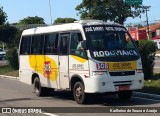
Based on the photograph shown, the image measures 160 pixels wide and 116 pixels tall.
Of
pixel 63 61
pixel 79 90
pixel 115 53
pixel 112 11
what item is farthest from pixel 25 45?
pixel 112 11

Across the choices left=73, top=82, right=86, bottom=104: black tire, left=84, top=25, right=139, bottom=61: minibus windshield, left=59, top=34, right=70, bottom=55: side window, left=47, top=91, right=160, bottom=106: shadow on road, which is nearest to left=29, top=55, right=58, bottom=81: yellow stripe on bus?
left=59, top=34, right=70, bottom=55: side window

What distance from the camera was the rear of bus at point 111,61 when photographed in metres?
12.6

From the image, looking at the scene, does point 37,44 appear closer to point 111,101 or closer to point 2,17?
point 111,101

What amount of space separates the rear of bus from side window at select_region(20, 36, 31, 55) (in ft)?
14.3

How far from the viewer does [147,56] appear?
1872 centimetres

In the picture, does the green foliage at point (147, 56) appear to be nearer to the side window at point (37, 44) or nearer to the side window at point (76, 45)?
the side window at point (37, 44)

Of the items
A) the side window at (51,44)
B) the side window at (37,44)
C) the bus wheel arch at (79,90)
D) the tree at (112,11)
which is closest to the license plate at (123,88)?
the bus wheel arch at (79,90)

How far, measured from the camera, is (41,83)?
632 inches

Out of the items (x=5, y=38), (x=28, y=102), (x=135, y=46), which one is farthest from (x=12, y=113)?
(x=5, y=38)

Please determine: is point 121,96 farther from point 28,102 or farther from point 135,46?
point 28,102

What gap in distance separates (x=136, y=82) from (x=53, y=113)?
3.01 metres

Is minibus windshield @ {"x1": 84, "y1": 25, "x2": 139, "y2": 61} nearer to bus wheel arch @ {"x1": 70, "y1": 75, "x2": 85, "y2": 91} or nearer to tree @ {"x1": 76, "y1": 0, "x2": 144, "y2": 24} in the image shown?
bus wheel arch @ {"x1": 70, "y1": 75, "x2": 85, "y2": 91}

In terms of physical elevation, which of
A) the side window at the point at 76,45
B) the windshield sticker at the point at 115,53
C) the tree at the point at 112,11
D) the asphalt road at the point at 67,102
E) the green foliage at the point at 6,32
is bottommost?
the asphalt road at the point at 67,102

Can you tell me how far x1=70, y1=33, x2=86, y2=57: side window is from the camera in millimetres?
13117
